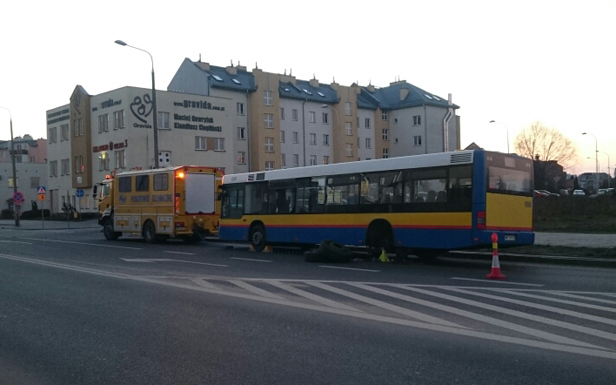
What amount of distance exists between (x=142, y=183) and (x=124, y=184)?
1.79m

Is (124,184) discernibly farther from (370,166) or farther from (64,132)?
(64,132)

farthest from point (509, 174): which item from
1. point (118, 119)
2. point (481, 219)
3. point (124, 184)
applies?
point (118, 119)

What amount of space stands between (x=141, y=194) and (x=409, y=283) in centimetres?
1806

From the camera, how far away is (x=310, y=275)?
1448 centimetres

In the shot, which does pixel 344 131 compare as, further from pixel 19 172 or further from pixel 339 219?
pixel 339 219

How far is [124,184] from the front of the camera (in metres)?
29.4

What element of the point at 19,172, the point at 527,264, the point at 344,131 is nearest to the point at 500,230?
the point at 527,264

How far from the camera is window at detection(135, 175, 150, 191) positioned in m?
27.7

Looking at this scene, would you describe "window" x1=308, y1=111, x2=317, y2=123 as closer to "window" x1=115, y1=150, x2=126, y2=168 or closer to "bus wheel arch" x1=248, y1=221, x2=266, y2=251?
"window" x1=115, y1=150, x2=126, y2=168

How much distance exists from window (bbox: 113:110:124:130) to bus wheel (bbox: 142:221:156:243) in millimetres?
29447

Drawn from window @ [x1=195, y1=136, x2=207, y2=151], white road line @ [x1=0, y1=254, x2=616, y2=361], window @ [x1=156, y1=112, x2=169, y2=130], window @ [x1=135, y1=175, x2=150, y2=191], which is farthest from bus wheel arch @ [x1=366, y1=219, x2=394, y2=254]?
window @ [x1=195, y1=136, x2=207, y2=151]

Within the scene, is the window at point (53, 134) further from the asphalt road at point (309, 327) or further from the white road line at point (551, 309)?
the white road line at point (551, 309)

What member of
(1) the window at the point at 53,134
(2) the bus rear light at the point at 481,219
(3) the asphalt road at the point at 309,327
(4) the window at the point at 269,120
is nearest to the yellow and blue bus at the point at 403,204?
(2) the bus rear light at the point at 481,219

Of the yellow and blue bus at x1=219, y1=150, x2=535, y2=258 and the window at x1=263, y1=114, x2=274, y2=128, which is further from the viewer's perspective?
the window at x1=263, y1=114, x2=274, y2=128
